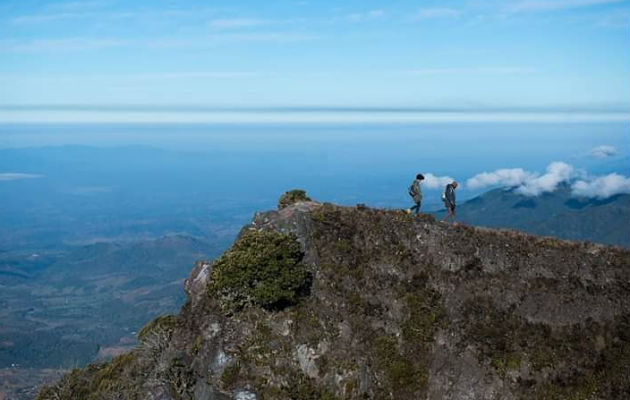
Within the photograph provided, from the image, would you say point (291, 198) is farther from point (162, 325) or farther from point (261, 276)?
point (162, 325)

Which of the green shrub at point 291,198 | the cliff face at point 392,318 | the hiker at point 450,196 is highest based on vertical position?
the hiker at point 450,196

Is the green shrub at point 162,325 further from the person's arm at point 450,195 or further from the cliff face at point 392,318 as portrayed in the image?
the person's arm at point 450,195

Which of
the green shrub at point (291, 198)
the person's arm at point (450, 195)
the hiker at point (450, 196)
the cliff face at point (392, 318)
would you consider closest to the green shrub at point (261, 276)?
the cliff face at point (392, 318)

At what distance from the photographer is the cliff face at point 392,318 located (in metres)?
26.4

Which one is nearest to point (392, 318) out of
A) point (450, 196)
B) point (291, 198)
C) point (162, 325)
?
point (450, 196)

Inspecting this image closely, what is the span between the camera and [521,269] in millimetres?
29922

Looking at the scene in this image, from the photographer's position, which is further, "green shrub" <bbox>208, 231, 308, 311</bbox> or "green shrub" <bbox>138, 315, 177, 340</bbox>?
"green shrub" <bbox>138, 315, 177, 340</bbox>

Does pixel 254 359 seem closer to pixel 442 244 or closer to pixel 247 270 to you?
pixel 247 270

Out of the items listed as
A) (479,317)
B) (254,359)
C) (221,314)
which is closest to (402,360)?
(479,317)

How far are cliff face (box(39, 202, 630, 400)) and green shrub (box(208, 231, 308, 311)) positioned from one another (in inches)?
2.5

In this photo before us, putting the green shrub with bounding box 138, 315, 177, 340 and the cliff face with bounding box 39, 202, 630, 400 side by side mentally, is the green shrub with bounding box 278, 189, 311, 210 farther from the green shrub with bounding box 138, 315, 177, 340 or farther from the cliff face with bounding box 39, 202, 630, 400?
the green shrub with bounding box 138, 315, 177, 340

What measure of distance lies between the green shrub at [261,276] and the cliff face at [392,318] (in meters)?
0.06

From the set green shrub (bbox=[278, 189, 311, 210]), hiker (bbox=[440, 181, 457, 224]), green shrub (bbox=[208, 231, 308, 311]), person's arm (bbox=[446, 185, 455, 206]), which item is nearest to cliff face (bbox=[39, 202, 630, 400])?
green shrub (bbox=[208, 231, 308, 311])

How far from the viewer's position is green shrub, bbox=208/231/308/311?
28000 millimetres
